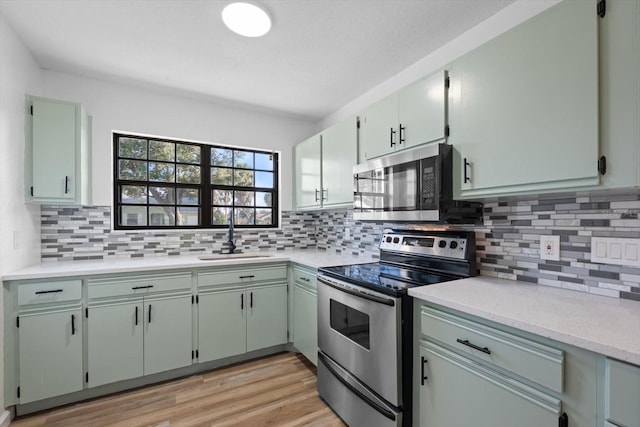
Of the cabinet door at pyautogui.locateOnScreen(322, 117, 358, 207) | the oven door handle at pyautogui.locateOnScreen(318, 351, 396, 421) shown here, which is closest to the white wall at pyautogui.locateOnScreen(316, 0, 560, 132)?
the cabinet door at pyautogui.locateOnScreen(322, 117, 358, 207)

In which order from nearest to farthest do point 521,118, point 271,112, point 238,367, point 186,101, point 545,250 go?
point 521,118, point 545,250, point 238,367, point 186,101, point 271,112

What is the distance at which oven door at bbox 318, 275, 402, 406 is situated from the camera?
152cm

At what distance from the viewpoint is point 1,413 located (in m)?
1.81

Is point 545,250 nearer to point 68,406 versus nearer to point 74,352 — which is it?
point 74,352

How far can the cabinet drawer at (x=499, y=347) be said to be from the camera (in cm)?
99

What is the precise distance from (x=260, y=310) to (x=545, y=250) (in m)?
2.17

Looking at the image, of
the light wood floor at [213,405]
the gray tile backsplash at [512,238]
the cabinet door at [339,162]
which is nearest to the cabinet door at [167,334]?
the light wood floor at [213,405]

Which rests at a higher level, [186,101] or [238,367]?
[186,101]

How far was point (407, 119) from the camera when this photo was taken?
195 centimetres

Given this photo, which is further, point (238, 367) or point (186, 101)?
point (186, 101)

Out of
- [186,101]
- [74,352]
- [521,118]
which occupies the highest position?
[186,101]

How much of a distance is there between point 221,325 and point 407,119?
86.1 inches

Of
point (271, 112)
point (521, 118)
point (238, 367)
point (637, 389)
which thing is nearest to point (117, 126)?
point (271, 112)

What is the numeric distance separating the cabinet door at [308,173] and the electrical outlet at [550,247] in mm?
1828
